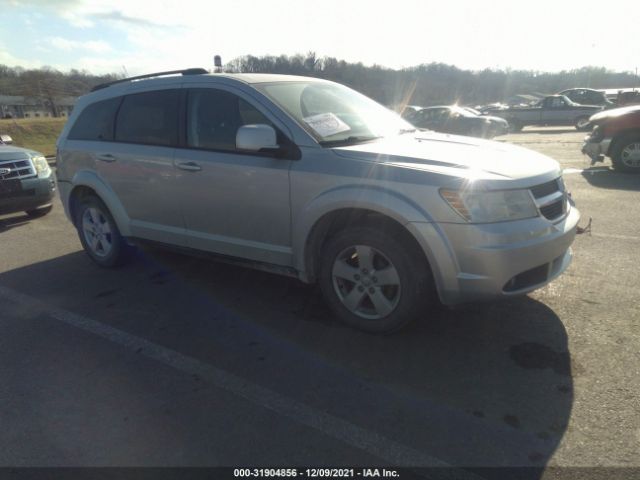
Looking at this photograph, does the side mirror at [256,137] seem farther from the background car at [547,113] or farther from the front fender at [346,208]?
the background car at [547,113]

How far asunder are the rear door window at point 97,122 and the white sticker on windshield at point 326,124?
2.27 m

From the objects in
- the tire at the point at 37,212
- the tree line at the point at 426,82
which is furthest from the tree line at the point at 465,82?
the tire at the point at 37,212

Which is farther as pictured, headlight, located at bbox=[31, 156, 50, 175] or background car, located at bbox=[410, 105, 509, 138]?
background car, located at bbox=[410, 105, 509, 138]

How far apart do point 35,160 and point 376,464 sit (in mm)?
7503

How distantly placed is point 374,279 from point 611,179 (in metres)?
7.66

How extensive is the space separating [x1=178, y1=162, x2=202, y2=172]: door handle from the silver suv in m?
0.03

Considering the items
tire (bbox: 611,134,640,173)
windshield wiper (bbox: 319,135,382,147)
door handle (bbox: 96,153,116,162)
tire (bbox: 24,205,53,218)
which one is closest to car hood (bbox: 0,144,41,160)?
tire (bbox: 24,205,53,218)

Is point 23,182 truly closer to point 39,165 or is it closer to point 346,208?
point 39,165

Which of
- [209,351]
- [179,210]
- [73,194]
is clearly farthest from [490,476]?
[73,194]

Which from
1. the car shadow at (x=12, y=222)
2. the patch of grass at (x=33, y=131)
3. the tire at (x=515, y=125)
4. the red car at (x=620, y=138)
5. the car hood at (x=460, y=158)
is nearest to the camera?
the car hood at (x=460, y=158)

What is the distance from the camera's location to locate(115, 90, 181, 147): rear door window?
426 centimetres

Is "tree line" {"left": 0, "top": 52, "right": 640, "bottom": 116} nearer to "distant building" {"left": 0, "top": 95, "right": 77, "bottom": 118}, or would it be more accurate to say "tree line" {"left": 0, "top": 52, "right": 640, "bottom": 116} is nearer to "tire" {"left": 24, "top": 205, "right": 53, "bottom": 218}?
"distant building" {"left": 0, "top": 95, "right": 77, "bottom": 118}

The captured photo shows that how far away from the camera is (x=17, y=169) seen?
Result: 7.24m

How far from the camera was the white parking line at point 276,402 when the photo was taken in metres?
2.26
